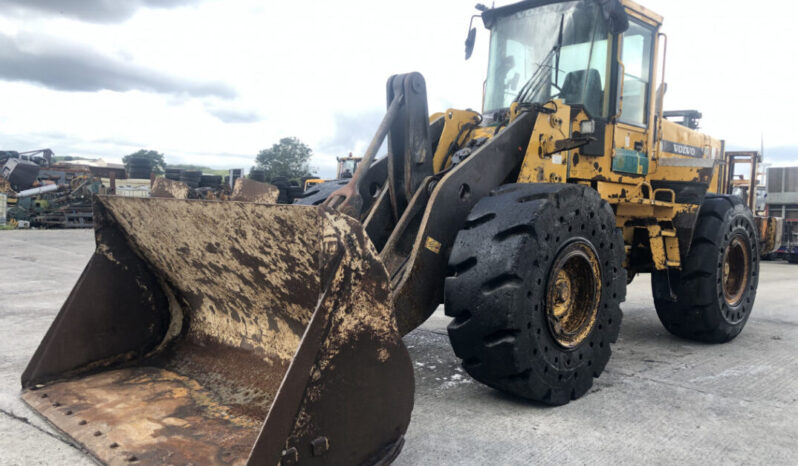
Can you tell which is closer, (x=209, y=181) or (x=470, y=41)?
(x=470, y=41)

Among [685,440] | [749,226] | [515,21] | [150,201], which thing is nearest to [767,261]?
[749,226]

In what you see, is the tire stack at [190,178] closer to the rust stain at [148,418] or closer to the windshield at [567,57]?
the windshield at [567,57]

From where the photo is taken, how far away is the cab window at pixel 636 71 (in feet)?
17.7

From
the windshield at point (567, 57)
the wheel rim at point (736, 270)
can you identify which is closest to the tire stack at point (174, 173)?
the windshield at point (567, 57)

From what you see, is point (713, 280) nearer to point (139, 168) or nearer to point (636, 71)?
point (636, 71)

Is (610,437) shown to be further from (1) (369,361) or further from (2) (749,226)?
(2) (749,226)

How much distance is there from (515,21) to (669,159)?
1.99m

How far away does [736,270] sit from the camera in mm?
6391

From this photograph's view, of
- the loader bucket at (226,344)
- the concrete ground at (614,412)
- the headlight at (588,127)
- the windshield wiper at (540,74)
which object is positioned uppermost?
the windshield wiper at (540,74)

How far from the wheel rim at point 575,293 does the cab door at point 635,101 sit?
4.98ft

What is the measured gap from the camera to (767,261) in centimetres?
1839

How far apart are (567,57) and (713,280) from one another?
2477mm

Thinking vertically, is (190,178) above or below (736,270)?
above

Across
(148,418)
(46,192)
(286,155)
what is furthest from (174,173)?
(286,155)
